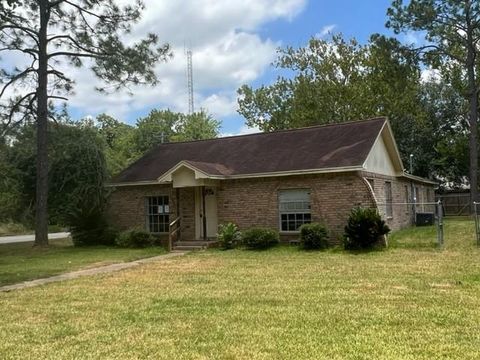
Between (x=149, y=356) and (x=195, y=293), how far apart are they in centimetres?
390

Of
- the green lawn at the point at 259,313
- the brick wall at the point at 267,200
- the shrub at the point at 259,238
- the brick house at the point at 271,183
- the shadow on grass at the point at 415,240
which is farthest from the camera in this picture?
the brick house at the point at 271,183

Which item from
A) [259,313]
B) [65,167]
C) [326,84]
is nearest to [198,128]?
[326,84]

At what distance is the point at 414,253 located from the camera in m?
15.0

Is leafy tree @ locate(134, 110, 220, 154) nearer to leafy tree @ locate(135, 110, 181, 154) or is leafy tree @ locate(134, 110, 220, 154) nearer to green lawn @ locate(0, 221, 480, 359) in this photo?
leafy tree @ locate(135, 110, 181, 154)

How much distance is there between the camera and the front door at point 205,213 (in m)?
20.5

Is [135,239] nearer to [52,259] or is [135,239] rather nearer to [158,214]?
[158,214]

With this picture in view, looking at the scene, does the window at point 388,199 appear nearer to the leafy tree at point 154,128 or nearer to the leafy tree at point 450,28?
the leafy tree at point 450,28

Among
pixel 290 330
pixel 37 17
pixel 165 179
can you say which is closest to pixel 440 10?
pixel 165 179

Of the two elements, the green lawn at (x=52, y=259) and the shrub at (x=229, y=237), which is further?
the shrub at (x=229, y=237)

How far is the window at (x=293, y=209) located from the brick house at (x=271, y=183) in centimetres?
4

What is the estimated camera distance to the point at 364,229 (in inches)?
631

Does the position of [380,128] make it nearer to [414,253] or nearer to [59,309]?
[414,253]

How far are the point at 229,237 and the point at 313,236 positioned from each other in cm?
327

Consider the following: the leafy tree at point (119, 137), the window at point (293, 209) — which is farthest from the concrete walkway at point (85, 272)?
the leafy tree at point (119, 137)
